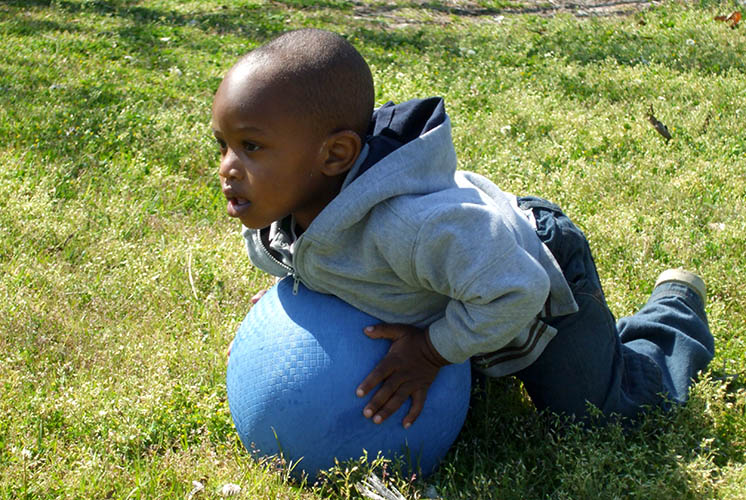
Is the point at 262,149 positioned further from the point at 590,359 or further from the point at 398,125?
the point at 590,359

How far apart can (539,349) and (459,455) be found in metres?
0.58

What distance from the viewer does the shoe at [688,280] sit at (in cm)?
448

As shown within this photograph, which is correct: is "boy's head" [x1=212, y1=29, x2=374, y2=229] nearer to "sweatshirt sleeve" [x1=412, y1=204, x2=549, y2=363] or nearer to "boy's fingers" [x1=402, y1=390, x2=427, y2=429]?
"sweatshirt sleeve" [x1=412, y1=204, x2=549, y2=363]

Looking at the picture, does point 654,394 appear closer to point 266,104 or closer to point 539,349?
point 539,349

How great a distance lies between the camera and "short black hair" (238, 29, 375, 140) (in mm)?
3096

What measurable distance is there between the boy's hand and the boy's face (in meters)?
0.61

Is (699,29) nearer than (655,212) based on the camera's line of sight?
No

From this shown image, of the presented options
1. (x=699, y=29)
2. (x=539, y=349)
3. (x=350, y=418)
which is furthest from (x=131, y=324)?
(x=699, y=29)

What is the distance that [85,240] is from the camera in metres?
5.46

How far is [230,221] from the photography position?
5.83 m

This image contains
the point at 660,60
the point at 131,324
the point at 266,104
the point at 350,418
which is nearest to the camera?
the point at 266,104

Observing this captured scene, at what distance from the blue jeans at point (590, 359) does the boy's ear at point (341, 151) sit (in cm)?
94

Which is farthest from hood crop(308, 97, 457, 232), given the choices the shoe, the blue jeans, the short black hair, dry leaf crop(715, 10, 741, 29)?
dry leaf crop(715, 10, 741, 29)

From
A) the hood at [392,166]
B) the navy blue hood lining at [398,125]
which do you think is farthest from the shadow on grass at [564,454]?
the navy blue hood lining at [398,125]
